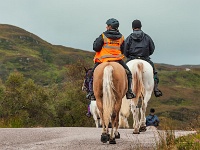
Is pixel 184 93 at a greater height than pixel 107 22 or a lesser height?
lesser

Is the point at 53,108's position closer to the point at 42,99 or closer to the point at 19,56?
the point at 42,99

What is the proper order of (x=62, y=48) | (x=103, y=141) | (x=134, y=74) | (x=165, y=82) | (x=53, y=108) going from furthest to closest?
(x=62, y=48)
(x=165, y=82)
(x=53, y=108)
(x=134, y=74)
(x=103, y=141)

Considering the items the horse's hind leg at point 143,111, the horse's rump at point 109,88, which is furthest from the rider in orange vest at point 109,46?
the horse's hind leg at point 143,111

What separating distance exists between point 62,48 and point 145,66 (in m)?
189

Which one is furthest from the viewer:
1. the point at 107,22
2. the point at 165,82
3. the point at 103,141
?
the point at 165,82

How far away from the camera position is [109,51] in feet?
32.6

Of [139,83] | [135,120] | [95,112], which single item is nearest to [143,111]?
[135,120]

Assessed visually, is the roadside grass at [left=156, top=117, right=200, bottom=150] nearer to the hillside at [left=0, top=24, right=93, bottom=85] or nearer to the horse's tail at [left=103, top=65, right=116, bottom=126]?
the horse's tail at [left=103, top=65, right=116, bottom=126]

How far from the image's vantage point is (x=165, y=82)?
126 m

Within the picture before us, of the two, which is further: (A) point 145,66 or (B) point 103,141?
(A) point 145,66

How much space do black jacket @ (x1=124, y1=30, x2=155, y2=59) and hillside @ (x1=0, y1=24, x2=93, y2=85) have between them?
301 ft

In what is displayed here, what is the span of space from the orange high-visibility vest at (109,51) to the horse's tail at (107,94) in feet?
2.48

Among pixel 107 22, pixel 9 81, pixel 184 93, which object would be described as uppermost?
pixel 107 22

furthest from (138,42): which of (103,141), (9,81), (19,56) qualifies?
(19,56)
